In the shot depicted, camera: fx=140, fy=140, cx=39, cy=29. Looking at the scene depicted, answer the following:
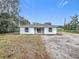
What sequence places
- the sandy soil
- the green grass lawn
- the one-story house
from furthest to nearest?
the one-story house < the sandy soil < the green grass lawn

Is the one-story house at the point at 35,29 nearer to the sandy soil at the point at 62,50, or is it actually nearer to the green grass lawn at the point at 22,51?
the sandy soil at the point at 62,50

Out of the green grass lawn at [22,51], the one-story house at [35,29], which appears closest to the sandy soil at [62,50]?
the green grass lawn at [22,51]

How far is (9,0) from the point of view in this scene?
124 ft

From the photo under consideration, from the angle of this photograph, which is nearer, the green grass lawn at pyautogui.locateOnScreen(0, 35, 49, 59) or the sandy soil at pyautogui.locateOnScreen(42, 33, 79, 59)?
the green grass lawn at pyautogui.locateOnScreen(0, 35, 49, 59)

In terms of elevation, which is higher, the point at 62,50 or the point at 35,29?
the point at 35,29

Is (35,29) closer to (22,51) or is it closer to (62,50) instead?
(62,50)

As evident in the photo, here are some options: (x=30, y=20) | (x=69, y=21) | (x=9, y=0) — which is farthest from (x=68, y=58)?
(x=30, y=20)

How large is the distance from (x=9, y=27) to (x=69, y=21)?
29416 mm

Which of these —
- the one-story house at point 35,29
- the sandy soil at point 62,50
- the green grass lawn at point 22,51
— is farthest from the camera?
the one-story house at point 35,29

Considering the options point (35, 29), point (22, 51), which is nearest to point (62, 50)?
point (22, 51)

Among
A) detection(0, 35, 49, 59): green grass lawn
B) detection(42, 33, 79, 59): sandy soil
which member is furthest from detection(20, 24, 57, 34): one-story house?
detection(0, 35, 49, 59): green grass lawn

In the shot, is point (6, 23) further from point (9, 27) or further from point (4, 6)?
point (4, 6)

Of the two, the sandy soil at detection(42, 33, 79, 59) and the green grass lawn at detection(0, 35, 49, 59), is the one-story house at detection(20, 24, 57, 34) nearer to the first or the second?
the sandy soil at detection(42, 33, 79, 59)

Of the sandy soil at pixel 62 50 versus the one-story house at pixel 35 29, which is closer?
the sandy soil at pixel 62 50
